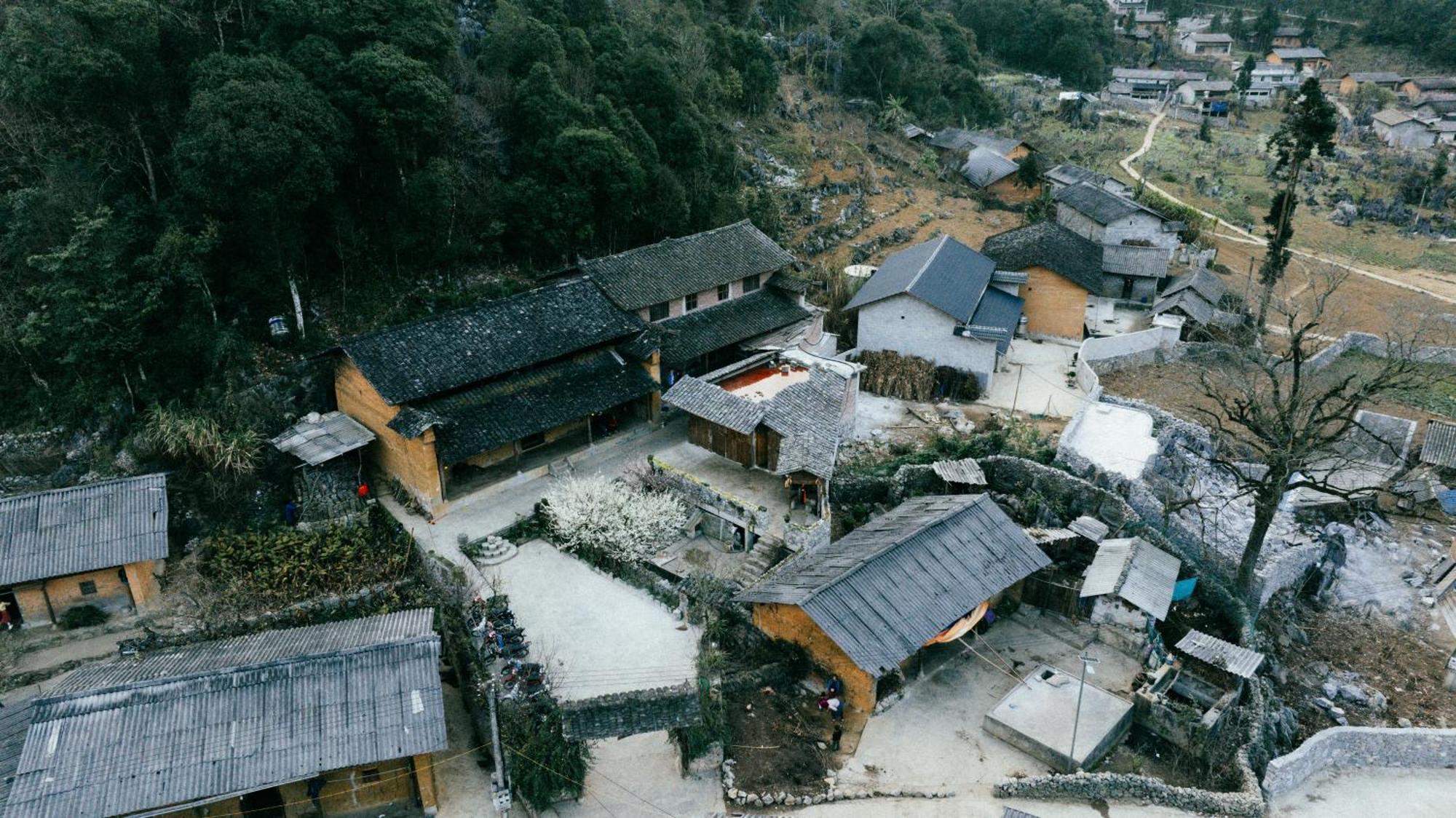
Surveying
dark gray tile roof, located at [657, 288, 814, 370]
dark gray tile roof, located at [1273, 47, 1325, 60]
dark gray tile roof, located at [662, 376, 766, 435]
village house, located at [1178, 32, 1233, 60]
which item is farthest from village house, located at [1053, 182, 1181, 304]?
village house, located at [1178, 32, 1233, 60]

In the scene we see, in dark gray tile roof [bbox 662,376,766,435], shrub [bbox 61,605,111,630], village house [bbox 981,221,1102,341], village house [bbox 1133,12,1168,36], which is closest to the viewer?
shrub [bbox 61,605,111,630]

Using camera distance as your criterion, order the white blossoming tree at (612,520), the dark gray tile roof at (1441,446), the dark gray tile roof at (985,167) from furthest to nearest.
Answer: the dark gray tile roof at (985,167), the dark gray tile roof at (1441,446), the white blossoming tree at (612,520)

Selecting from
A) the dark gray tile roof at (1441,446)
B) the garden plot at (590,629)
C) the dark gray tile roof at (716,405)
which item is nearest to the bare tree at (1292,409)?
the dark gray tile roof at (1441,446)

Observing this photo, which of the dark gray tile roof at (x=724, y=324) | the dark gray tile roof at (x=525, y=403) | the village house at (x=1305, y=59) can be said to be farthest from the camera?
the village house at (x=1305, y=59)

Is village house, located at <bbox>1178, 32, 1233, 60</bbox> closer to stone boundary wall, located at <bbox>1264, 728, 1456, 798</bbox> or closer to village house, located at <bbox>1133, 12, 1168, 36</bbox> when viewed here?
village house, located at <bbox>1133, 12, 1168, 36</bbox>

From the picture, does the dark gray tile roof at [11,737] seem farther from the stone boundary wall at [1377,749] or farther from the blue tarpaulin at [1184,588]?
the blue tarpaulin at [1184,588]

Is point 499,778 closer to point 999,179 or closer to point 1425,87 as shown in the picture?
point 999,179

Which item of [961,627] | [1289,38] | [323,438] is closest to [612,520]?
[323,438]
